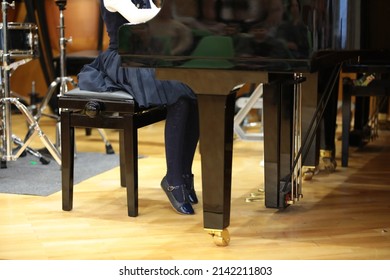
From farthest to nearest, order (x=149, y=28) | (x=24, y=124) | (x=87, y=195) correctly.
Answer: (x=24, y=124), (x=87, y=195), (x=149, y=28)

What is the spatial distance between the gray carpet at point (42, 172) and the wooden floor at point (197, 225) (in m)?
0.10

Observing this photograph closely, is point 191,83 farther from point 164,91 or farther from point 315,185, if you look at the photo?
point 315,185

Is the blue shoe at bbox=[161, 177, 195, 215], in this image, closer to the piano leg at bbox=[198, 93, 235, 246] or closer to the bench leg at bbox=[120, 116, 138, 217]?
the bench leg at bbox=[120, 116, 138, 217]

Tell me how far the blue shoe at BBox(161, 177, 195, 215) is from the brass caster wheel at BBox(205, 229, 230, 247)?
1.47 ft

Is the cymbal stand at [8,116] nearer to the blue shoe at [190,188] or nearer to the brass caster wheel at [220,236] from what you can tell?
the blue shoe at [190,188]

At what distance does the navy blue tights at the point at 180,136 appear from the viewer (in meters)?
2.98

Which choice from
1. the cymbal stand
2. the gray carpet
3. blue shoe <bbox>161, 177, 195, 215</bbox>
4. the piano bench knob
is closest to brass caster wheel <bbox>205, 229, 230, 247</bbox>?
blue shoe <bbox>161, 177, 195, 215</bbox>

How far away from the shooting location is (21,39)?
3.94 metres

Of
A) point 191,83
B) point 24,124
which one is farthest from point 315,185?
point 24,124

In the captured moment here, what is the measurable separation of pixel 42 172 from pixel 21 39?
69 cm

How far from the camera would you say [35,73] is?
6.54 metres

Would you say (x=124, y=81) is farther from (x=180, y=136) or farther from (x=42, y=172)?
(x=42, y=172)

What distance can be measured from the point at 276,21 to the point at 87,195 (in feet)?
4.89

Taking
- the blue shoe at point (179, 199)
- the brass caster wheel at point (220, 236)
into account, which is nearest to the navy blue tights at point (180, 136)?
the blue shoe at point (179, 199)
